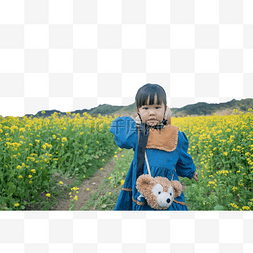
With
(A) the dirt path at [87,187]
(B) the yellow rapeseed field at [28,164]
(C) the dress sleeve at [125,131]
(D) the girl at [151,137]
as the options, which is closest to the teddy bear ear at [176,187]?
(D) the girl at [151,137]

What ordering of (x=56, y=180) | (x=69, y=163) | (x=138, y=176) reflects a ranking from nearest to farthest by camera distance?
(x=138, y=176) → (x=56, y=180) → (x=69, y=163)

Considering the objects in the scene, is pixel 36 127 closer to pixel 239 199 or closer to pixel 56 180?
pixel 56 180

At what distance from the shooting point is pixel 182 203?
59.1 inches

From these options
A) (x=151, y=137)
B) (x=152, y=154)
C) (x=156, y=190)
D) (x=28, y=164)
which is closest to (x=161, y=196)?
(x=156, y=190)

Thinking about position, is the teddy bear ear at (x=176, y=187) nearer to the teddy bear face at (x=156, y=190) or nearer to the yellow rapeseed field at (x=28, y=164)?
the teddy bear face at (x=156, y=190)

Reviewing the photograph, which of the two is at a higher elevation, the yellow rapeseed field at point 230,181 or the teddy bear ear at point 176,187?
the teddy bear ear at point 176,187

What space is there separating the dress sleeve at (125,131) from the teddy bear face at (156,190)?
0.89 feet

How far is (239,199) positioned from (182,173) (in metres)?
1.67

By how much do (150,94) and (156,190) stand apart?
0.69 metres

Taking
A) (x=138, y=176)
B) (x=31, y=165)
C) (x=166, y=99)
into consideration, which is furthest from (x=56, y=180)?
(x=166, y=99)

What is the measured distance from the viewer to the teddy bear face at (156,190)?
132 centimetres

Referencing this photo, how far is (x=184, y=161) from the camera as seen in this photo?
5.02ft

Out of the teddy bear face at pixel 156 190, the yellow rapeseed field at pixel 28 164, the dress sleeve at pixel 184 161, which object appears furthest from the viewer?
the yellow rapeseed field at pixel 28 164

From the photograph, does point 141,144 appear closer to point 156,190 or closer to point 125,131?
point 125,131
